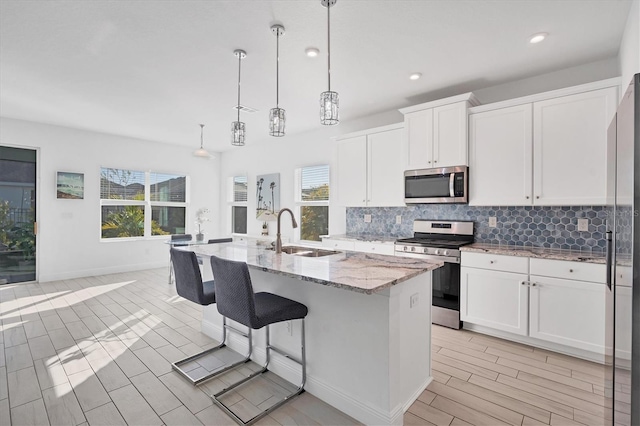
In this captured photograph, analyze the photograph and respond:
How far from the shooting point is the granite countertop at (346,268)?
1.59m

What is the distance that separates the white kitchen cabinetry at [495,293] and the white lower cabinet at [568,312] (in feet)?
0.30

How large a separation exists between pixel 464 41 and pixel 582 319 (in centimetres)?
254

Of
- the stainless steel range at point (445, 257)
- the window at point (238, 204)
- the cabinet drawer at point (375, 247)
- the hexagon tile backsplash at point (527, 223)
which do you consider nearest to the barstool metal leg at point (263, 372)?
the stainless steel range at point (445, 257)

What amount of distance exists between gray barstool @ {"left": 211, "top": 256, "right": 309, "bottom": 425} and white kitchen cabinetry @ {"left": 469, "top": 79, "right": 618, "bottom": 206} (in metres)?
2.46

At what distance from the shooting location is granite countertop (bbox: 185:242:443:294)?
1591 millimetres

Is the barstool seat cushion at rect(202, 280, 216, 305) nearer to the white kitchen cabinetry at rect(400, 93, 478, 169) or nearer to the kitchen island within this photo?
the kitchen island

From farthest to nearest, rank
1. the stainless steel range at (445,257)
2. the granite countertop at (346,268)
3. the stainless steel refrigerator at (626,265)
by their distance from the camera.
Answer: the stainless steel range at (445,257), the granite countertop at (346,268), the stainless steel refrigerator at (626,265)

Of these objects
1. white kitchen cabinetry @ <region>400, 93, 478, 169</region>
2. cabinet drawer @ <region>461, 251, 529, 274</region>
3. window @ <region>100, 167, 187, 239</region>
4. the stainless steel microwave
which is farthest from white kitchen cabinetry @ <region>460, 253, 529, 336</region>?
window @ <region>100, 167, 187, 239</region>

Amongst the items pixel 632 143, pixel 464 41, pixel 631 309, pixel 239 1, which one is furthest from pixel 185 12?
pixel 631 309

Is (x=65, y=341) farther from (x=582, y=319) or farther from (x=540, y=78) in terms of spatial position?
(x=540, y=78)

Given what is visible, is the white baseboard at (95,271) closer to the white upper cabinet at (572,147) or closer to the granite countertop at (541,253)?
the granite countertop at (541,253)

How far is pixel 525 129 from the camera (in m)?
3.08

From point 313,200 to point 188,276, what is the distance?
343cm

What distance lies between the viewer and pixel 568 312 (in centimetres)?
268
